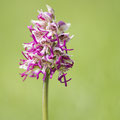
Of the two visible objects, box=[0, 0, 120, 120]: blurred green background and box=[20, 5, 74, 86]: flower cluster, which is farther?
box=[0, 0, 120, 120]: blurred green background

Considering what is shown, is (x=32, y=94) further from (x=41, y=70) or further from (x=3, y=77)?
(x=41, y=70)

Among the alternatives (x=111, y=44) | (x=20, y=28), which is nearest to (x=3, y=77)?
(x=111, y=44)

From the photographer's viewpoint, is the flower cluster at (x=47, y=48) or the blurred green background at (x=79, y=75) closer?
the flower cluster at (x=47, y=48)

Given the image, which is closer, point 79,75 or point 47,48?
point 47,48

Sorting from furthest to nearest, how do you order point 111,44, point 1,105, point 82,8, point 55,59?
1. point 82,8
2. point 111,44
3. point 1,105
4. point 55,59
